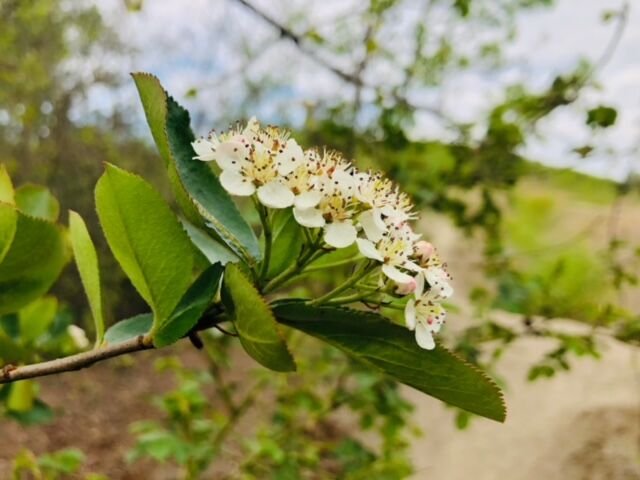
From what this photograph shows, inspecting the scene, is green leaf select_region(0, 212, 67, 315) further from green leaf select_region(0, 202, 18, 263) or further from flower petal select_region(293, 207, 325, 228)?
flower petal select_region(293, 207, 325, 228)

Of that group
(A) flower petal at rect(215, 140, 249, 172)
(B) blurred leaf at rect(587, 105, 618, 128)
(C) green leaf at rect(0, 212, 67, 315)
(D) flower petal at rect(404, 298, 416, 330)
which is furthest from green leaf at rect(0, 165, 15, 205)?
(B) blurred leaf at rect(587, 105, 618, 128)

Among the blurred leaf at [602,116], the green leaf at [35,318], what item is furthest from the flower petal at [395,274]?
the blurred leaf at [602,116]

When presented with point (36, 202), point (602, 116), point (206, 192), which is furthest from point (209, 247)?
point (602, 116)

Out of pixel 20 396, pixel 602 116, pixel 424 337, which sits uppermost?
pixel 602 116

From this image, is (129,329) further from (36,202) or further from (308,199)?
(36,202)

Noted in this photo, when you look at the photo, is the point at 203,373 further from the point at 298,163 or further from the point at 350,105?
the point at 298,163

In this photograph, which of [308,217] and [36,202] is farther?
[36,202]

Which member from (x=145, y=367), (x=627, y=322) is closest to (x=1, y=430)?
(x=145, y=367)

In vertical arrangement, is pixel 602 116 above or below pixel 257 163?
above
